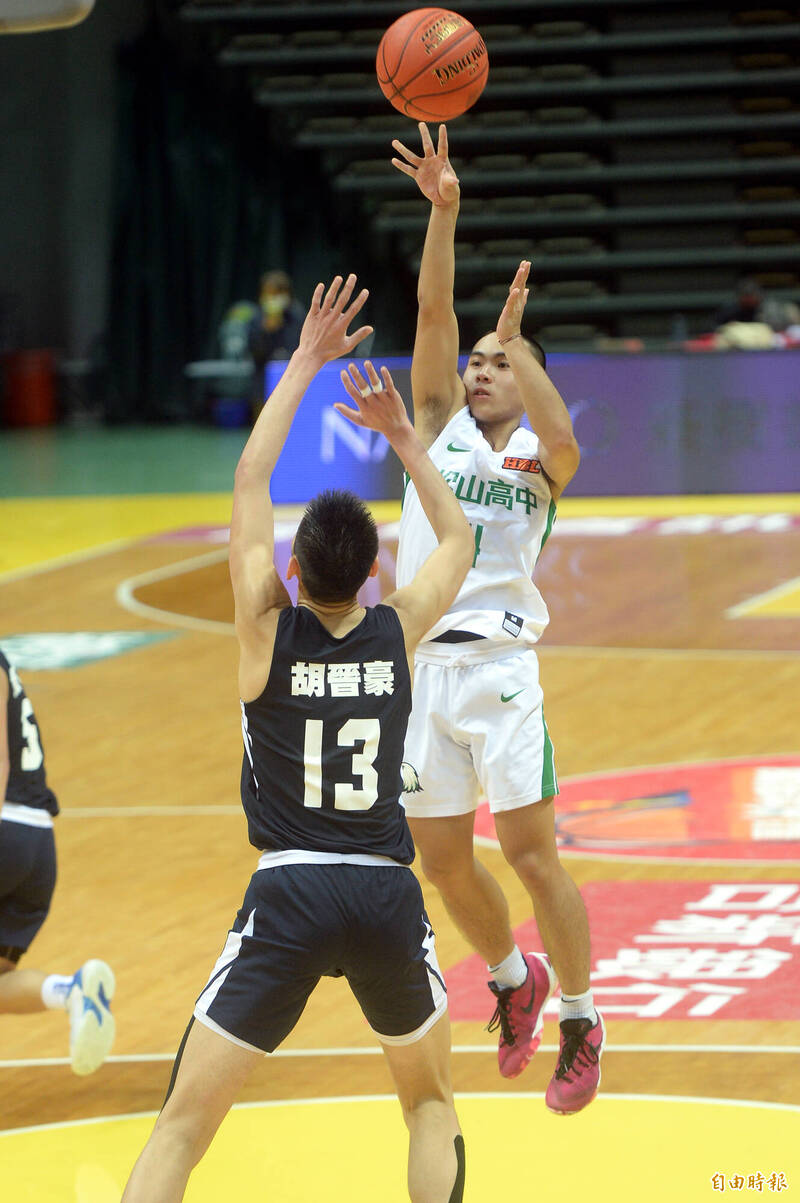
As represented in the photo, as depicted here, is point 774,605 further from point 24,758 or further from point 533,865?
point 24,758

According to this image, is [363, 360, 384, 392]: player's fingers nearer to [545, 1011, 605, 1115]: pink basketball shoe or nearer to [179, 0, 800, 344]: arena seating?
[545, 1011, 605, 1115]: pink basketball shoe

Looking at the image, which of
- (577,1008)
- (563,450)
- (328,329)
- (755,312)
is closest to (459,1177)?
(577,1008)

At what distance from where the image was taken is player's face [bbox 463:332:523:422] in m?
5.18

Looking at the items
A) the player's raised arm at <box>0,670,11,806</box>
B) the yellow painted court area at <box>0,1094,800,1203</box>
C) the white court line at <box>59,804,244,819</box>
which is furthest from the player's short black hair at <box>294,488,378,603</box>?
the white court line at <box>59,804,244,819</box>

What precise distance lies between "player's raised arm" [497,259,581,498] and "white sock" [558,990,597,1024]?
4.52 ft

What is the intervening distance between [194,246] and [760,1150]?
24647mm

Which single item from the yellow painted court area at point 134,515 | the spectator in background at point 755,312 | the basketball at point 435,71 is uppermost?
the basketball at point 435,71

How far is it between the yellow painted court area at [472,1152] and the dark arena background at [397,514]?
1 centimetres

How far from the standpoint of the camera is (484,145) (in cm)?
2395

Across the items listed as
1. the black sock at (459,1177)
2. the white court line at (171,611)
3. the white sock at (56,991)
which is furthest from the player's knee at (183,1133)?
the white court line at (171,611)

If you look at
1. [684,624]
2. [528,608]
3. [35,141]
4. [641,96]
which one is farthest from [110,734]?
[35,141]

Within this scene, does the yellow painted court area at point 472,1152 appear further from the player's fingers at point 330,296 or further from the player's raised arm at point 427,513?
the player's fingers at point 330,296

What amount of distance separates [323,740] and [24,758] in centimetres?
142

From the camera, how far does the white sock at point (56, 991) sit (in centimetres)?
498
